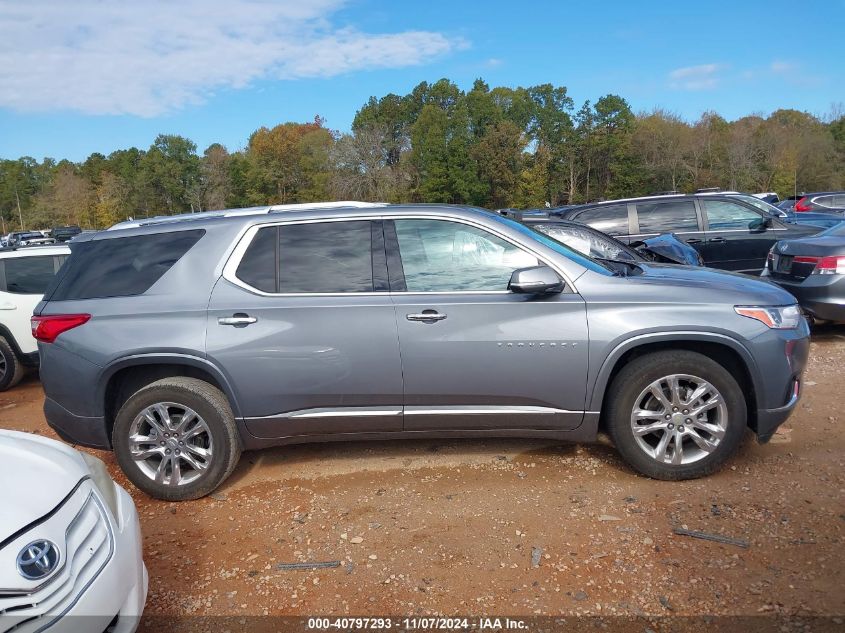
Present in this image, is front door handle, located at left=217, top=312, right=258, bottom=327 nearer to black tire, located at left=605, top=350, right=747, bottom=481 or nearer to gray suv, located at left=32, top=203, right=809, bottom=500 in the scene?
gray suv, located at left=32, top=203, right=809, bottom=500

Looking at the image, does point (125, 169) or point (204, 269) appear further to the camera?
point (125, 169)

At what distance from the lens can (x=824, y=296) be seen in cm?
655

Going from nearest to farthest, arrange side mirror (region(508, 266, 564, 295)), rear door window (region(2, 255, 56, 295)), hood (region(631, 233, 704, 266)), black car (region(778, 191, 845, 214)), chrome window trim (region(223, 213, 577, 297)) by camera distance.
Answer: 1. side mirror (region(508, 266, 564, 295))
2. chrome window trim (region(223, 213, 577, 297))
3. rear door window (region(2, 255, 56, 295))
4. hood (region(631, 233, 704, 266))
5. black car (region(778, 191, 845, 214))

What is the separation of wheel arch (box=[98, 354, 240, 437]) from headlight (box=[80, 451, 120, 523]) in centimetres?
107

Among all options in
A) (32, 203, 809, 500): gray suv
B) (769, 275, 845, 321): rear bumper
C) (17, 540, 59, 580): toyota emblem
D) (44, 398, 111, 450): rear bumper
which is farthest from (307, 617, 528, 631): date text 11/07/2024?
(769, 275, 845, 321): rear bumper

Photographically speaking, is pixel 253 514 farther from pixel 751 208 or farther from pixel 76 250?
pixel 751 208

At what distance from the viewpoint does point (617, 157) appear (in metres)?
75.0

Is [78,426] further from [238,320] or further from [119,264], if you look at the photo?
[238,320]

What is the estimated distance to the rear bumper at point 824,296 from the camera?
649cm

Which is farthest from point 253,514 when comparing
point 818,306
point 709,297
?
point 818,306

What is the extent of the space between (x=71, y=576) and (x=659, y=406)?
3.17 meters

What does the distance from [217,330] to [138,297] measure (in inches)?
23.5

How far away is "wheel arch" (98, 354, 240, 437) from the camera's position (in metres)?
3.82

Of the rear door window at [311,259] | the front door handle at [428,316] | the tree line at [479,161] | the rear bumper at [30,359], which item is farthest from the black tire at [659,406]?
the tree line at [479,161]
